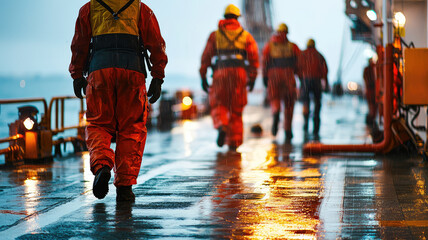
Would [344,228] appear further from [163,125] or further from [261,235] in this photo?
[163,125]

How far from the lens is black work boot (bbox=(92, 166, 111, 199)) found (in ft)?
17.8

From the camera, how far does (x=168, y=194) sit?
6062 millimetres

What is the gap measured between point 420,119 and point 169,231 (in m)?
8.66

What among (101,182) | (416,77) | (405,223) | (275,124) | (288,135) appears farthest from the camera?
(275,124)

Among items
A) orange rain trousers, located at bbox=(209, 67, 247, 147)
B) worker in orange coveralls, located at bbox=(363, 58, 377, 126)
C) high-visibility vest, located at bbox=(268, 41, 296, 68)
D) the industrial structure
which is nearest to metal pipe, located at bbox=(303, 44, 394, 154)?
the industrial structure


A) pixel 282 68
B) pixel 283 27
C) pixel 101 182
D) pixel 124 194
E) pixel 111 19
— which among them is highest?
pixel 283 27

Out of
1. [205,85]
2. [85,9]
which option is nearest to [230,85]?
[205,85]

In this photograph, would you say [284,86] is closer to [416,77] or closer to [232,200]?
[416,77]

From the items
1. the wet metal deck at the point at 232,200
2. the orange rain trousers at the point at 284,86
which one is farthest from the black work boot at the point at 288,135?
the wet metal deck at the point at 232,200

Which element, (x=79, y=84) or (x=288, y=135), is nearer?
(x=79, y=84)

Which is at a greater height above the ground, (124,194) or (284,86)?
(284,86)

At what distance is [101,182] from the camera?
541 cm

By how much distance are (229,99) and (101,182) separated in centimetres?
548

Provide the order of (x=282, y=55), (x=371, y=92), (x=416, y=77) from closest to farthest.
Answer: (x=416, y=77) → (x=282, y=55) → (x=371, y=92)
